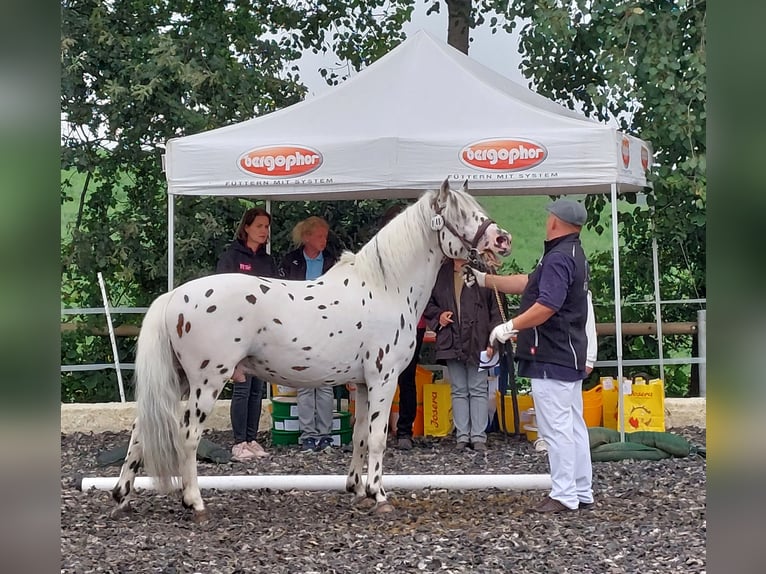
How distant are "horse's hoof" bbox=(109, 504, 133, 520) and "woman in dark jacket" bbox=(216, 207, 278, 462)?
5.70 ft

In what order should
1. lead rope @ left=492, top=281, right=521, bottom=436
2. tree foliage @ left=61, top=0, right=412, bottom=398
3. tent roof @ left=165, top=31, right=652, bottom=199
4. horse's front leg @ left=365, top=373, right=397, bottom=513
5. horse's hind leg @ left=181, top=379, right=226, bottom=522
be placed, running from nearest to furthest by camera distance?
horse's hind leg @ left=181, top=379, right=226, bottom=522 → horse's front leg @ left=365, top=373, right=397, bottom=513 → tent roof @ left=165, top=31, right=652, bottom=199 → lead rope @ left=492, top=281, right=521, bottom=436 → tree foliage @ left=61, top=0, right=412, bottom=398

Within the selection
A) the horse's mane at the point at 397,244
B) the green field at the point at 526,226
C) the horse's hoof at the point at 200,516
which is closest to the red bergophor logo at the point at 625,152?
the horse's mane at the point at 397,244

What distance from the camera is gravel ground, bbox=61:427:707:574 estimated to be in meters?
4.19

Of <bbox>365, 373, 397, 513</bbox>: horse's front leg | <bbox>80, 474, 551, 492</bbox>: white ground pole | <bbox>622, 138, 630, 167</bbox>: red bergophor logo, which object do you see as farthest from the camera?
<bbox>622, 138, 630, 167</bbox>: red bergophor logo

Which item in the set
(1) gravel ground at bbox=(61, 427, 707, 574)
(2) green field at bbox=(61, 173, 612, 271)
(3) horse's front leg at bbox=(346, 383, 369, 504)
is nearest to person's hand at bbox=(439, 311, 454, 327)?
(1) gravel ground at bbox=(61, 427, 707, 574)

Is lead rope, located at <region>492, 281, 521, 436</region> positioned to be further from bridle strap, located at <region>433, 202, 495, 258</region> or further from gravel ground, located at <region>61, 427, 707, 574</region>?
bridle strap, located at <region>433, 202, 495, 258</region>

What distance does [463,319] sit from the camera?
719 cm

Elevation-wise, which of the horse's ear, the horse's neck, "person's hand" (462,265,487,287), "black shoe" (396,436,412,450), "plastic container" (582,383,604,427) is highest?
the horse's ear

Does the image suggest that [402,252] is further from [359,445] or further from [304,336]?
[359,445]

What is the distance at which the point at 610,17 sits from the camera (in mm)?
8867
